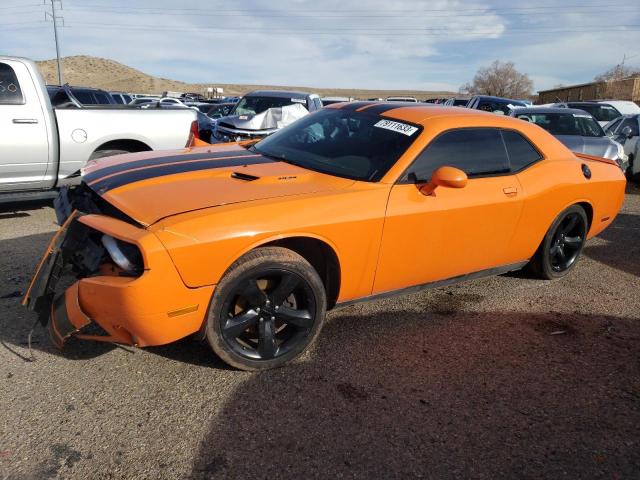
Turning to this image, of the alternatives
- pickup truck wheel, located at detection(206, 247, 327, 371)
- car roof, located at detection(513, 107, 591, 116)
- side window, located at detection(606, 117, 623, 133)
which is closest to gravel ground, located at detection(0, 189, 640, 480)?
pickup truck wheel, located at detection(206, 247, 327, 371)

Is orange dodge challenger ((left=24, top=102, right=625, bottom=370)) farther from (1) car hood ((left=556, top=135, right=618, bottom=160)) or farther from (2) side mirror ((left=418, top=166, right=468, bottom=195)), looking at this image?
(1) car hood ((left=556, top=135, right=618, bottom=160))

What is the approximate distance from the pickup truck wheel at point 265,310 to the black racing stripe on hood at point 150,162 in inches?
48.7

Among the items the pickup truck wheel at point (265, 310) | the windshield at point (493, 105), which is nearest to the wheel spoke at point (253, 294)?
the pickup truck wheel at point (265, 310)

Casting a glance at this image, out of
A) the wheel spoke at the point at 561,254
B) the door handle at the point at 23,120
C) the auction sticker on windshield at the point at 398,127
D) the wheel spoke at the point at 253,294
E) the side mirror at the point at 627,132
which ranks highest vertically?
the auction sticker on windshield at the point at 398,127

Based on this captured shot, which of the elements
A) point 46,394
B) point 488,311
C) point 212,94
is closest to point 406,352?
point 488,311

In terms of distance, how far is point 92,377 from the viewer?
2.91m

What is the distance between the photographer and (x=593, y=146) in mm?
8984

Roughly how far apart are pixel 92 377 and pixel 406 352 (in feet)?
6.39

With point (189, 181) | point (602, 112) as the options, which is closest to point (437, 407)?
point (189, 181)

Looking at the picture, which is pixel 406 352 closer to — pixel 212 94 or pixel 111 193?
pixel 111 193

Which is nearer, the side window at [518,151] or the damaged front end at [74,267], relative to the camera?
the damaged front end at [74,267]

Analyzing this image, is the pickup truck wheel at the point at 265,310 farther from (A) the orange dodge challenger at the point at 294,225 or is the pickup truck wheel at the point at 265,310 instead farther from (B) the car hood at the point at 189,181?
(B) the car hood at the point at 189,181

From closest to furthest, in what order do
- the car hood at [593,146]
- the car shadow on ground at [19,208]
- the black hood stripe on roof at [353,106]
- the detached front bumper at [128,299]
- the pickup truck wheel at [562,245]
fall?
1. the detached front bumper at [128,299]
2. the black hood stripe on roof at [353,106]
3. the pickup truck wheel at [562,245]
4. the car shadow on ground at [19,208]
5. the car hood at [593,146]

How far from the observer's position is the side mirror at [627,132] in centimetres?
1074
